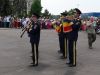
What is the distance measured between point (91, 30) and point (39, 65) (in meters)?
6.90

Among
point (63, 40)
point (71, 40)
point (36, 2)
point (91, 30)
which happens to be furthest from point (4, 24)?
point (36, 2)

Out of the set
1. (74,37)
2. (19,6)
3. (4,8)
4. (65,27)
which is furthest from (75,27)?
(19,6)

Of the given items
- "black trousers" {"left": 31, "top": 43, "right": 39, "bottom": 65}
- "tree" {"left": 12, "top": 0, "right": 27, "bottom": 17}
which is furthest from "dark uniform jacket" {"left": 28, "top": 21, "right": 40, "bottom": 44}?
"tree" {"left": 12, "top": 0, "right": 27, "bottom": 17}

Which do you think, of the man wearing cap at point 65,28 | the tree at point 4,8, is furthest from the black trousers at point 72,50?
the tree at point 4,8

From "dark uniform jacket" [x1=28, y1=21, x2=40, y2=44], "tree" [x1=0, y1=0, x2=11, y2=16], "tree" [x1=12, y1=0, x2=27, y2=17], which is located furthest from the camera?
"tree" [x1=12, y1=0, x2=27, y2=17]

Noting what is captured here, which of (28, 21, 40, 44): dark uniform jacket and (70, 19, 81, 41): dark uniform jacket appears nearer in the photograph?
(70, 19, 81, 41): dark uniform jacket

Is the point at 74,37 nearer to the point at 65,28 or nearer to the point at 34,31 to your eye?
the point at 65,28

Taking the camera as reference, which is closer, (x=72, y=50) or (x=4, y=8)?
(x=72, y=50)

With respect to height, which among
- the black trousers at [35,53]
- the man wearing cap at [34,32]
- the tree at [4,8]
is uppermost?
the tree at [4,8]

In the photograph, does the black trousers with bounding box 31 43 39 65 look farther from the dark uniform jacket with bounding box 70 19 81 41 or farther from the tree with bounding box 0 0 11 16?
the tree with bounding box 0 0 11 16

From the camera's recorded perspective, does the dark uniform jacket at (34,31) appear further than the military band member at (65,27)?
No

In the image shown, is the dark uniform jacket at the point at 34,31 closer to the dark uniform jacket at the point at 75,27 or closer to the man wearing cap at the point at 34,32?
the man wearing cap at the point at 34,32

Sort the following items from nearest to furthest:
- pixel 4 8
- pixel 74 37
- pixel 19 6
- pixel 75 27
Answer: pixel 75 27 < pixel 74 37 < pixel 4 8 < pixel 19 6

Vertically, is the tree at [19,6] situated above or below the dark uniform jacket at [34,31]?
above
